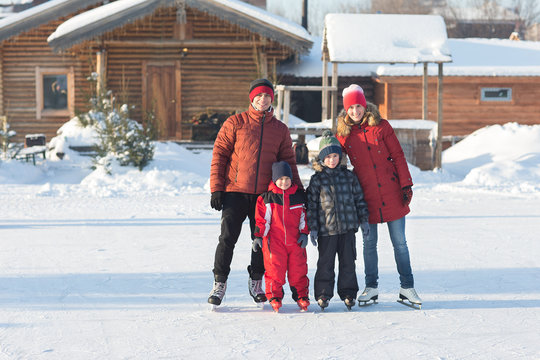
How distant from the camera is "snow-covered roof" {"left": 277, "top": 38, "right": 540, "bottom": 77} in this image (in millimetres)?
19969

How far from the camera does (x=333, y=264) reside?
4.75m

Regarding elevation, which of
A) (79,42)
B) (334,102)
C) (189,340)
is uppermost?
(79,42)

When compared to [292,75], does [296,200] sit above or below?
below

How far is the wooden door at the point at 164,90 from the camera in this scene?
754 inches

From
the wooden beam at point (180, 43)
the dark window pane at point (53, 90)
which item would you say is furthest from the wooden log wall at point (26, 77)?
the wooden beam at point (180, 43)

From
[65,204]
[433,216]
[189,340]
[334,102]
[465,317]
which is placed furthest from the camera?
[334,102]

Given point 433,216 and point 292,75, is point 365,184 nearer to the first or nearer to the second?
point 433,216

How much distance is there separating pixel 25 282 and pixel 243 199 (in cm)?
195

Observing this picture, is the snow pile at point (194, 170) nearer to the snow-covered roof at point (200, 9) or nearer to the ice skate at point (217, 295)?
the snow-covered roof at point (200, 9)

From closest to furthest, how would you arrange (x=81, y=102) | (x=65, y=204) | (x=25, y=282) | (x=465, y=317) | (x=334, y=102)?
(x=465, y=317), (x=25, y=282), (x=65, y=204), (x=334, y=102), (x=81, y=102)

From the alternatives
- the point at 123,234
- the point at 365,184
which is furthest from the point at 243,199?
the point at 123,234

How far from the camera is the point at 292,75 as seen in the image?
20625mm

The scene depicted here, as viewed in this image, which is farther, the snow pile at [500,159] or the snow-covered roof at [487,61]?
the snow-covered roof at [487,61]

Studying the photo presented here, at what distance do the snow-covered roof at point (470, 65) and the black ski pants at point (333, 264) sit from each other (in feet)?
49.0
